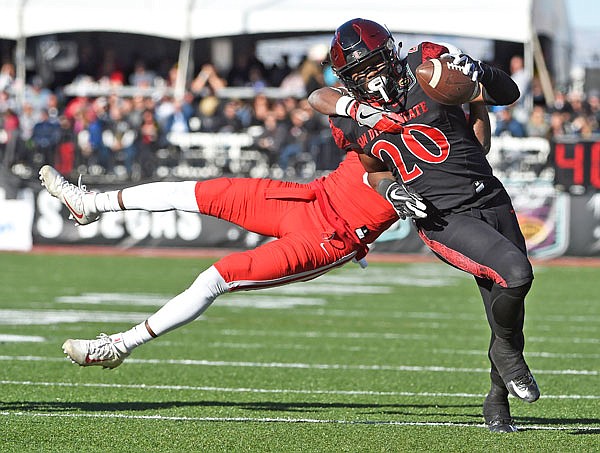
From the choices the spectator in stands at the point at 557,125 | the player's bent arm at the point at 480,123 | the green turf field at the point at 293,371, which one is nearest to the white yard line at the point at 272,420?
the green turf field at the point at 293,371

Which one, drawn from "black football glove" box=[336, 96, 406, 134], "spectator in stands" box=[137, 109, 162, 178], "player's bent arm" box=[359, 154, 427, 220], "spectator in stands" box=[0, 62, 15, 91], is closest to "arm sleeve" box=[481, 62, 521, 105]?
"black football glove" box=[336, 96, 406, 134]

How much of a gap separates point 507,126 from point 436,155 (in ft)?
42.5

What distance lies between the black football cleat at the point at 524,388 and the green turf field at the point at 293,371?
8.2 inches

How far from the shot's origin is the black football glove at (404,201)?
5543mm

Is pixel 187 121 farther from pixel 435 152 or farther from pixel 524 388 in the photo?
pixel 524 388

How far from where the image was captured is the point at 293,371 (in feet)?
26.3

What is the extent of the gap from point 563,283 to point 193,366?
7.54m

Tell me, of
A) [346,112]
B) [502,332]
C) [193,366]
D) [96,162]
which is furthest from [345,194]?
[96,162]

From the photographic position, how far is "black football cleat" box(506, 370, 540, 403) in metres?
5.44

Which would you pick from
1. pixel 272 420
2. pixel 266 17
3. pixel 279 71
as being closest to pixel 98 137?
pixel 266 17

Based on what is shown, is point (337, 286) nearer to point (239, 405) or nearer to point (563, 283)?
point (563, 283)

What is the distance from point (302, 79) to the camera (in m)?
21.2

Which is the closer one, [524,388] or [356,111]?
[524,388]

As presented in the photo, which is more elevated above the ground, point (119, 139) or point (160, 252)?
point (119, 139)
